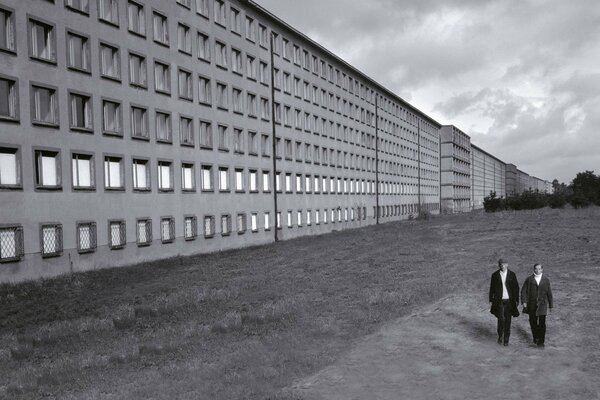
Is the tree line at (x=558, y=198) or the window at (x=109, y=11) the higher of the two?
the window at (x=109, y=11)

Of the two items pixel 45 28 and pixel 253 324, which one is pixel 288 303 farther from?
pixel 45 28

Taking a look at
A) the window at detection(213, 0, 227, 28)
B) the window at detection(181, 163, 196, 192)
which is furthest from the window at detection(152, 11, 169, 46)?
the window at detection(181, 163, 196, 192)

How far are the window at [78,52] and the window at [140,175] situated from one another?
6526 millimetres

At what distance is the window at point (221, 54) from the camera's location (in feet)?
137

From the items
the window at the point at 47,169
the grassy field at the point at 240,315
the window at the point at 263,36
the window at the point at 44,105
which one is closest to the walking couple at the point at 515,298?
the grassy field at the point at 240,315

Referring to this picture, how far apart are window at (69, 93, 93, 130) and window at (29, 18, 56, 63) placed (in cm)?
234

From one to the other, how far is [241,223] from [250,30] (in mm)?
17766

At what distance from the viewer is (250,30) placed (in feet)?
155

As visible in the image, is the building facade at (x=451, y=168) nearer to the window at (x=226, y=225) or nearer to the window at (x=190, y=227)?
the window at (x=226, y=225)

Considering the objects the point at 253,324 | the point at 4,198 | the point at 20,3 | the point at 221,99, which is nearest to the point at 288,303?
the point at 253,324

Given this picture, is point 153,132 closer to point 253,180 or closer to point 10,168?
point 10,168

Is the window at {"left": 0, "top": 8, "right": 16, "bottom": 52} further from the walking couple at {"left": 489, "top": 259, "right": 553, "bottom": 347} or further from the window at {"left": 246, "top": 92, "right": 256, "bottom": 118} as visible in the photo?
the walking couple at {"left": 489, "top": 259, "right": 553, "bottom": 347}

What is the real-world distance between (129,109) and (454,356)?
26.9m

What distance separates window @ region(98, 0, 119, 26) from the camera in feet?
100.0
